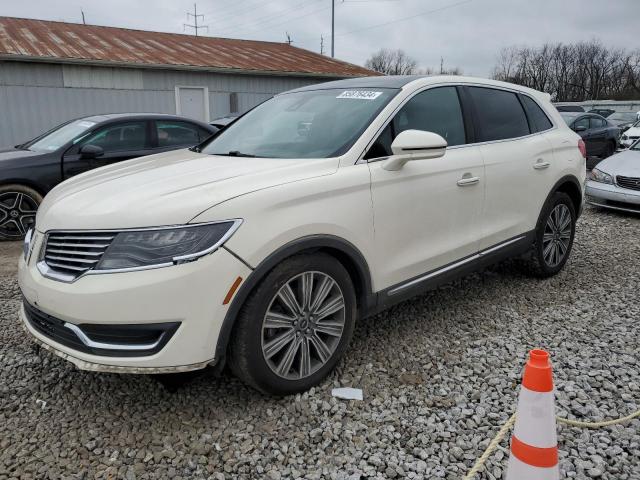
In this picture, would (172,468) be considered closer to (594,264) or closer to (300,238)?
(300,238)

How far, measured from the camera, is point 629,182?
783 centimetres

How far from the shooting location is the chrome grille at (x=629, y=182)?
772 centimetres

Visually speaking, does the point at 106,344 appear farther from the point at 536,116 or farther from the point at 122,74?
the point at 122,74

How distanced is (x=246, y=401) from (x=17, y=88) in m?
14.3

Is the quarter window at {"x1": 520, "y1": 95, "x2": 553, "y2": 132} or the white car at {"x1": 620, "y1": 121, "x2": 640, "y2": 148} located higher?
the quarter window at {"x1": 520, "y1": 95, "x2": 553, "y2": 132}

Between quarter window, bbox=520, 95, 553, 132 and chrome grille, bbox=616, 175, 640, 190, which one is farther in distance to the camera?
chrome grille, bbox=616, 175, 640, 190

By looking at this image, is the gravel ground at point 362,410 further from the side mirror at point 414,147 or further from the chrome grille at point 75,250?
the side mirror at point 414,147

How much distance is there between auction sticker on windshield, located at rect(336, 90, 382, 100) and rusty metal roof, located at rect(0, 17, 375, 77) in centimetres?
1317

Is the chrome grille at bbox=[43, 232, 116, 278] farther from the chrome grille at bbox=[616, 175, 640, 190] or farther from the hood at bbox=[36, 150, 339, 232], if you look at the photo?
the chrome grille at bbox=[616, 175, 640, 190]

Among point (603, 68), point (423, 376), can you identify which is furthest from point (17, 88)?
point (603, 68)

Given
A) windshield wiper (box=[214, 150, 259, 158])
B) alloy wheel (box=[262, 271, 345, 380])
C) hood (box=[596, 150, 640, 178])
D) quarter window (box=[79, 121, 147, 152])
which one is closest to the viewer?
alloy wheel (box=[262, 271, 345, 380])

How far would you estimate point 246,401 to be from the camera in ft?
9.34

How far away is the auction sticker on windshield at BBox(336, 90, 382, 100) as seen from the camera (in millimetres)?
3408

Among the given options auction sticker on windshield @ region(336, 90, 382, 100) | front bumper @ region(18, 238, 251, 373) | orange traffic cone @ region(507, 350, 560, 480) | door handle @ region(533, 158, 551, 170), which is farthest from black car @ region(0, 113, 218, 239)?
orange traffic cone @ region(507, 350, 560, 480)
